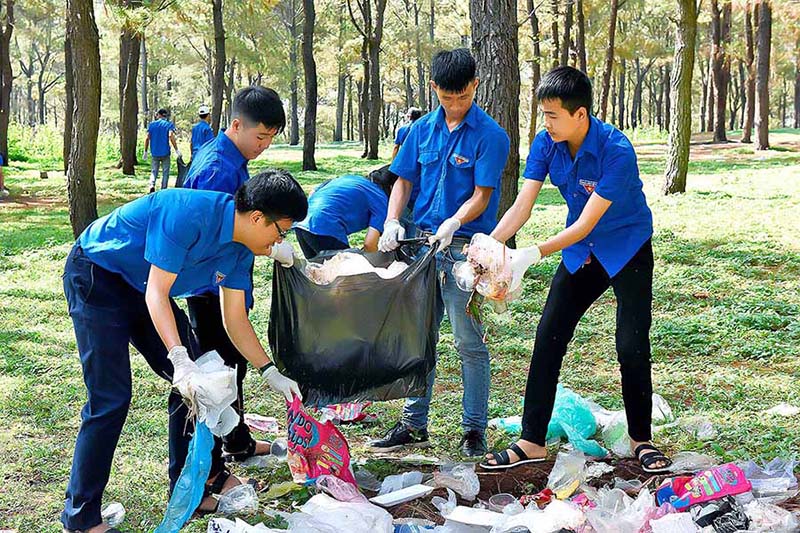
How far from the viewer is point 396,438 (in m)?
3.81

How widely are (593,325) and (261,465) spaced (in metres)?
2.89

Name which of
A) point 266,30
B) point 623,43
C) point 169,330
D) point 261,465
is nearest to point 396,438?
point 261,465

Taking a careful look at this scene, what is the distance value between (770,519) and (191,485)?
181 cm

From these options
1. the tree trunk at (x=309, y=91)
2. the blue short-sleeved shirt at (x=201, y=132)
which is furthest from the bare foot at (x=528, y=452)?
the tree trunk at (x=309, y=91)

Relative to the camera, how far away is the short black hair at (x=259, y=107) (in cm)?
319

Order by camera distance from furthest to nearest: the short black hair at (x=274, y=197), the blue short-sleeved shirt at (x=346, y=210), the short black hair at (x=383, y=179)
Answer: the short black hair at (x=383, y=179), the blue short-sleeved shirt at (x=346, y=210), the short black hair at (x=274, y=197)

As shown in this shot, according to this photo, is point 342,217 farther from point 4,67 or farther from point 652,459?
point 4,67

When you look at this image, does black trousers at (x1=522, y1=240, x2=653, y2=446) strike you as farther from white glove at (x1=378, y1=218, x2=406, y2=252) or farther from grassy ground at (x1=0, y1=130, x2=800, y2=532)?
white glove at (x1=378, y1=218, x2=406, y2=252)

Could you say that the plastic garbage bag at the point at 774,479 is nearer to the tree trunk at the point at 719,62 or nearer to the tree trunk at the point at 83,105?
the tree trunk at the point at 83,105

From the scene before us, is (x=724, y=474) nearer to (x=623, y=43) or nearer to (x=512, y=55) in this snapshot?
(x=512, y=55)

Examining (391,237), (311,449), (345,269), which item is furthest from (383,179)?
(311,449)

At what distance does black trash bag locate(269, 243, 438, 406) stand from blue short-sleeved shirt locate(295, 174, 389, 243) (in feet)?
3.26

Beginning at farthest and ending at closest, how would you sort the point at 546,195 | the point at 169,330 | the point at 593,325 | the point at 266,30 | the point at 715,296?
the point at 266,30 < the point at 546,195 < the point at 715,296 < the point at 593,325 < the point at 169,330

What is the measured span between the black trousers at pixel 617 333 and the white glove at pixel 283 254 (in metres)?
1.02
